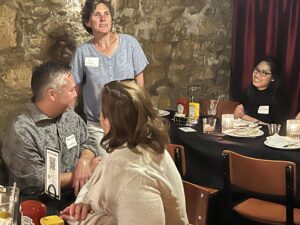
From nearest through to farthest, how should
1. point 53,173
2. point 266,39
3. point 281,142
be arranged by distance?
point 53,173
point 281,142
point 266,39

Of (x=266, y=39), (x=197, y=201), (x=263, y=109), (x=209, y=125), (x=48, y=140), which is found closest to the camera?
(x=197, y=201)

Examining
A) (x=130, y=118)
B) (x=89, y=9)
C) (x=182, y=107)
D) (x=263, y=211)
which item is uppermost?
(x=89, y=9)

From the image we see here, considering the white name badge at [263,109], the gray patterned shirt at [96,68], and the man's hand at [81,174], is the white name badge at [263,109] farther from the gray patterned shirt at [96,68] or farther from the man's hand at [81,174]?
the man's hand at [81,174]

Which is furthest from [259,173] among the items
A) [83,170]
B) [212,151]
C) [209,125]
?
[83,170]

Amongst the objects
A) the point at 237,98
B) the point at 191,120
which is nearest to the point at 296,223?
the point at 191,120

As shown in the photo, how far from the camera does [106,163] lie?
1681 millimetres

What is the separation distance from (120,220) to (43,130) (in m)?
1.03

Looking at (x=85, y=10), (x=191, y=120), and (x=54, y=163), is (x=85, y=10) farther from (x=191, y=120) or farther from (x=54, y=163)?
(x=54, y=163)

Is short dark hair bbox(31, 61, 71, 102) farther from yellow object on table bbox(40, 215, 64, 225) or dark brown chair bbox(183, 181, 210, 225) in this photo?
yellow object on table bbox(40, 215, 64, 225)

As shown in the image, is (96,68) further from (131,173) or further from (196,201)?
(131,173)

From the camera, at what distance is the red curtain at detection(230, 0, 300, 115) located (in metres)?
4.52

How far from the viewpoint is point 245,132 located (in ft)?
10.9

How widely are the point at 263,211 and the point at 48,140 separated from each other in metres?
1.29

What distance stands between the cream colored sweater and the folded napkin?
141 cm
